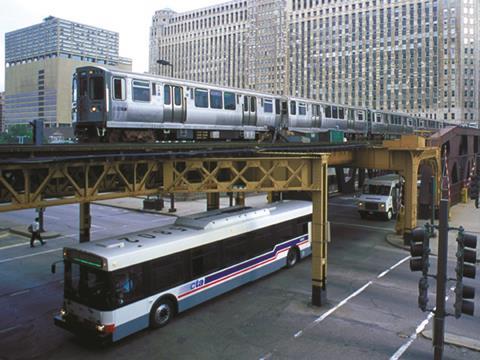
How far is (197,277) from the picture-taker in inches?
558

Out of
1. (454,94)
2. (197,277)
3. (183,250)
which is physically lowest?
(197,277)

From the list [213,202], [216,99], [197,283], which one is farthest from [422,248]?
[213,202]

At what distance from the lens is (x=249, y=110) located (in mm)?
25094

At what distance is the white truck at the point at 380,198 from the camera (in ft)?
106

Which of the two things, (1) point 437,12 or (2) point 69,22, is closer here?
(1) point 437,12

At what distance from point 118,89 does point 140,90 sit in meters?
1.13

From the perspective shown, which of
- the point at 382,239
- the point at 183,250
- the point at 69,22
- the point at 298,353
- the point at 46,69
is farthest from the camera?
the point at 69,22

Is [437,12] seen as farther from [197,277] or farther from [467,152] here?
[197,277]

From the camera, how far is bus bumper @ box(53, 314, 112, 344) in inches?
449

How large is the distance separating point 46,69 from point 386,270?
143m

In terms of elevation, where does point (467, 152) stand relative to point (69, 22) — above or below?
below

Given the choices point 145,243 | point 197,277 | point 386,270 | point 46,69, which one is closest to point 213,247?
point 197,277

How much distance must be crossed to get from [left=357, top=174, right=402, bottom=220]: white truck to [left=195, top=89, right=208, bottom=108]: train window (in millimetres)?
16480

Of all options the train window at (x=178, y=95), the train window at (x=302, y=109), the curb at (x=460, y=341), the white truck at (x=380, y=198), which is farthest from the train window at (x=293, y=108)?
the curb at (x=460, y=341)
